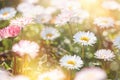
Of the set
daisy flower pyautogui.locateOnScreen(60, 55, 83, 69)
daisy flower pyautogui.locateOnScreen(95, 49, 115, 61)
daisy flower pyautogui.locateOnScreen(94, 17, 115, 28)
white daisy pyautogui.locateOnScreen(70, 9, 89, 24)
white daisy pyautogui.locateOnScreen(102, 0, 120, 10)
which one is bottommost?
daisy flower pyautogui.locateOnScreen(60, 55, 83, 69)

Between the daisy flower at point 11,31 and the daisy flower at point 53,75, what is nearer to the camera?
the daisy flower at point 53,75

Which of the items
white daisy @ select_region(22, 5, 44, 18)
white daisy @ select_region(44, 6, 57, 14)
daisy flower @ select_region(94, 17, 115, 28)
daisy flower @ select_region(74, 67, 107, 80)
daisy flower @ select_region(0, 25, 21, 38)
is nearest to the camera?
daisy flower @ select_region(74, 67, 107, 80)

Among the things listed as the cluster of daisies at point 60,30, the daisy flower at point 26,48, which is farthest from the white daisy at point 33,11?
the daisy flower at point 26,48

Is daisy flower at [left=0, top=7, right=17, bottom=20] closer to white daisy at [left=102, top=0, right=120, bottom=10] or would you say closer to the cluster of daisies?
the cluster of daisies

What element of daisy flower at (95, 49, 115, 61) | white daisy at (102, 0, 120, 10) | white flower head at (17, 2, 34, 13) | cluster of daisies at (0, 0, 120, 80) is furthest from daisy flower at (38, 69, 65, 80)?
white daisy at (102, 0, 120, 10)

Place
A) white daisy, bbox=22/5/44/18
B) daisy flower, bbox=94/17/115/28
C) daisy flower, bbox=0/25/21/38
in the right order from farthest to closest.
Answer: white daisy, bbox=22/5/44/18
daisy flower, bbox=94/17/115/28
daisy flower, bbox=0/25/21/38

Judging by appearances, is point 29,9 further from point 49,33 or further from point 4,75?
point 4,75

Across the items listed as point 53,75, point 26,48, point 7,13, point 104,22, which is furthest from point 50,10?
point 53,75

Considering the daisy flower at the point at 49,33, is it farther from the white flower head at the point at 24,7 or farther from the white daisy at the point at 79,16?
the white flower head at the point at 24,7

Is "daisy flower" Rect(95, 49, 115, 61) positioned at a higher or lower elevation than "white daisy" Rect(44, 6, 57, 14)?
lower
